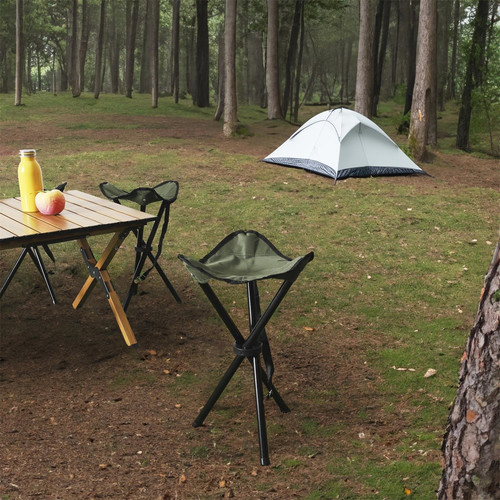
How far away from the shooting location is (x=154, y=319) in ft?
16.9

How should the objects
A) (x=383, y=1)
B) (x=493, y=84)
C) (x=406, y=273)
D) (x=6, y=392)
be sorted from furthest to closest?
(x=383, y=1) < (x=493, y=84) < (x=406, y=273) < (x=6, y=392)

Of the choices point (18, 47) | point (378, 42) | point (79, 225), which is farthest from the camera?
point (378, 42)

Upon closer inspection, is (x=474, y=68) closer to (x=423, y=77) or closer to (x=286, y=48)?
(x=423, y=77)

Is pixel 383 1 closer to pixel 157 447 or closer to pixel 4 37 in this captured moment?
pixel 4 37

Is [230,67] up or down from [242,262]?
up

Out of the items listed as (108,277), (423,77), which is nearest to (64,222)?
(108,277)

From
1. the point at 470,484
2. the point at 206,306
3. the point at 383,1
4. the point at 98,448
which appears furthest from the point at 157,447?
the point at 383,1

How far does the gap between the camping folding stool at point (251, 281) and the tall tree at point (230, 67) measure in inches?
406

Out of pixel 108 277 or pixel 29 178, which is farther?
pixel 108 277

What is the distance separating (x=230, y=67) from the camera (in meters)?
13.6

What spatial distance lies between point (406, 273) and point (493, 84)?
34.6ft

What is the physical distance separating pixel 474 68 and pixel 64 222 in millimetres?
12684

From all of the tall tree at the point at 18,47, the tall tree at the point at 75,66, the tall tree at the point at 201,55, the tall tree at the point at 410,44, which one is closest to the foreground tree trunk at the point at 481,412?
the tall tree at the point at 410,44

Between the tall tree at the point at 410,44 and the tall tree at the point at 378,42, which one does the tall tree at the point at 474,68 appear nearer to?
the tall tree at the point at 410,44
